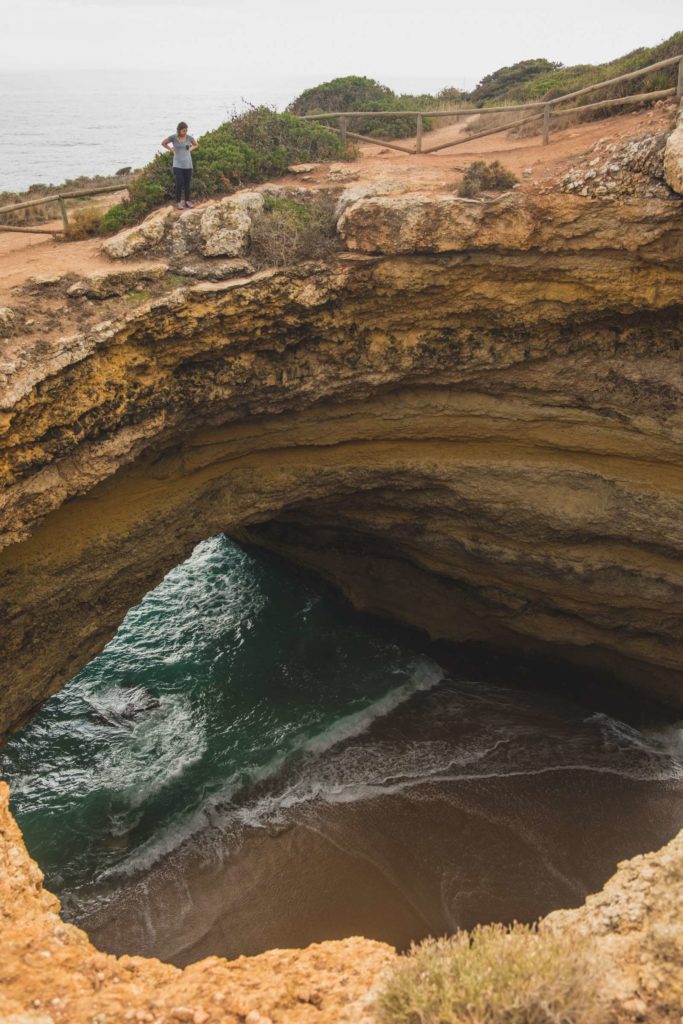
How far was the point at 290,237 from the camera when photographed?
9812 millimetres

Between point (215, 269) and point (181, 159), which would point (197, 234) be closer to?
point (215, 269)

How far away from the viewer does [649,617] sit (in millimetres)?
12102

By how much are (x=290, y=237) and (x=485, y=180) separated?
2.98 metres

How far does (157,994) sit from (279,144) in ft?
42.3

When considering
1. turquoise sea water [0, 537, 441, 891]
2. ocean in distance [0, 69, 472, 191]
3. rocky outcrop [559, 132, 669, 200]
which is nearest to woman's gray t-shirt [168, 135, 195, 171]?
rocky outcrop [559, 132, 669, 200]

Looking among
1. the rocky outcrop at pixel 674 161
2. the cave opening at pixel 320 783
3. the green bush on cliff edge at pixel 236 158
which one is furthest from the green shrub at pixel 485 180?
the cave opening at pixel 320 783

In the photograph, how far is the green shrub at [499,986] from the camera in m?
3.91

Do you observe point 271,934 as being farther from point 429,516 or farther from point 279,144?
point 279,144

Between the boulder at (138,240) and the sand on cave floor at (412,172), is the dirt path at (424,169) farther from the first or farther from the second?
the boulder at (138,240)

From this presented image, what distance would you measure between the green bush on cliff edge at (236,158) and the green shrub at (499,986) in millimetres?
10907

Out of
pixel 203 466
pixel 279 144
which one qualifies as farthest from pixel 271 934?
pixel 279 144

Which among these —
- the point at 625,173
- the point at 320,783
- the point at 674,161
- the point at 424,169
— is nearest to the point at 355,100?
the point at 424,169

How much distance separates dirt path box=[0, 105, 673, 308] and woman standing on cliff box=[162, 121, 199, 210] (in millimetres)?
1576

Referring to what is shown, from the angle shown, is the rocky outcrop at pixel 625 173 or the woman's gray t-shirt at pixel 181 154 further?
the woman's gray t-shirt at pixel 181 154
